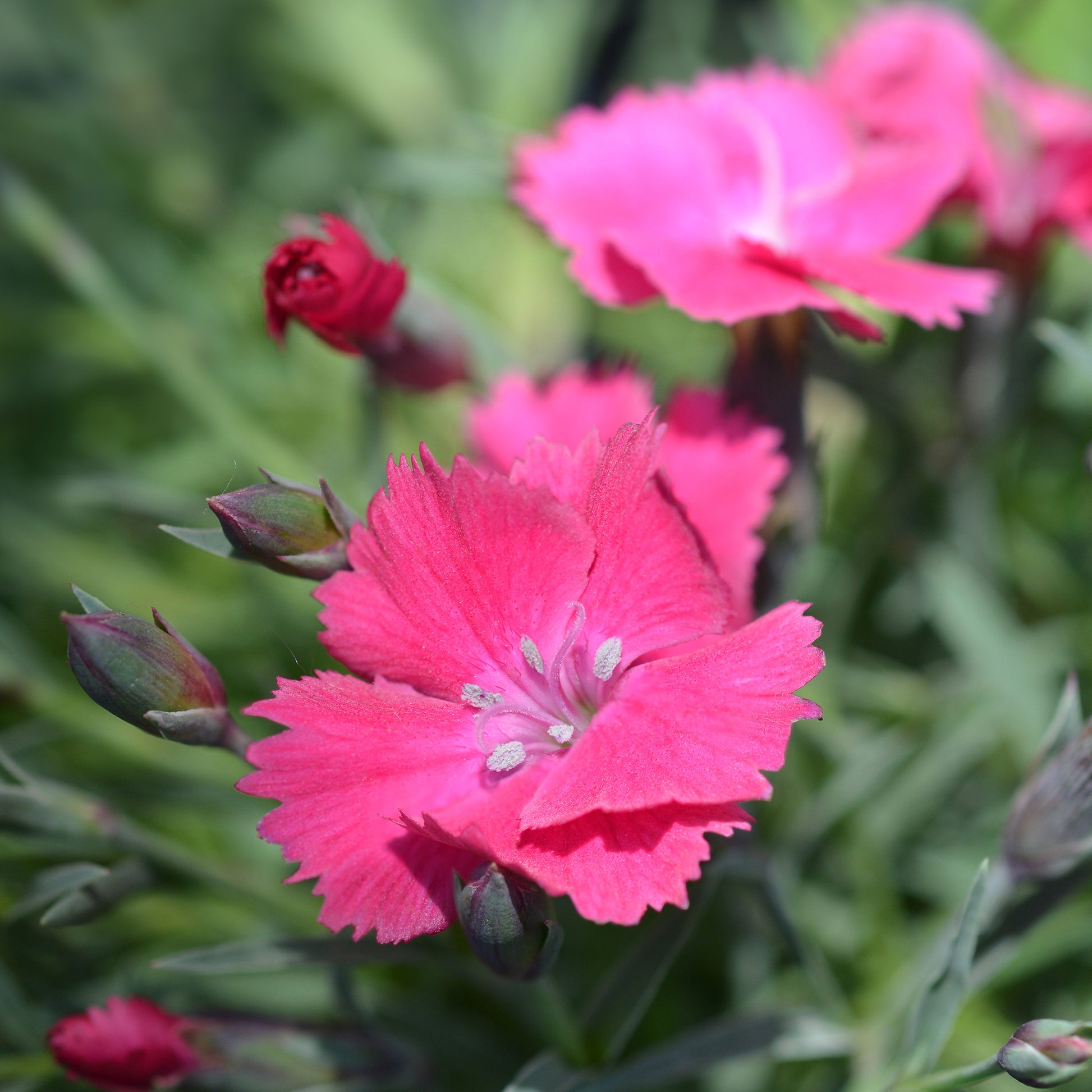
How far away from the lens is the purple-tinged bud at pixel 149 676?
46 cm

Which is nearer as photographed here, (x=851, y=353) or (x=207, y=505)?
(x=207, y=505)

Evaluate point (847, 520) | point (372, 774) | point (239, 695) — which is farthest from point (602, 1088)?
point (847, 520)

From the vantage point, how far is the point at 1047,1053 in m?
0.45

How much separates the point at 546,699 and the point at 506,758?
0.05 metres

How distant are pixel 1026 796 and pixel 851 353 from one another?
440 millimetres

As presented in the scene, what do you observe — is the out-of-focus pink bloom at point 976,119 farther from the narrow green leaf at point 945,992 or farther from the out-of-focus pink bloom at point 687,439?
the narrow green leaf at point 945,992

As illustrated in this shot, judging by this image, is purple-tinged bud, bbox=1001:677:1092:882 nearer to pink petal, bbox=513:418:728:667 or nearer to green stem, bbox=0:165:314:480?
pink petal, bbox=513:418:728:667

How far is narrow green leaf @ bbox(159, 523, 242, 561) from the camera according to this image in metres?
0.50

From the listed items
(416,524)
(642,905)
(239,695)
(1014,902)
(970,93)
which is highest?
(970,93)

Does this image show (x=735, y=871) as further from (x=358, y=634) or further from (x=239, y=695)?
(x=239, y=695)

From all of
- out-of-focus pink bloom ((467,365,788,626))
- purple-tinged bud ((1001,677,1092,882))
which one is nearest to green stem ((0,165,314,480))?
out-of-focus pink bloom ((467,365,788,626))

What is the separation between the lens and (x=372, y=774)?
467 mm

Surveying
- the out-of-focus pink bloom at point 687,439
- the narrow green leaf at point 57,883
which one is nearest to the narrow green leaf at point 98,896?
the narrow green leaf at point 57,883

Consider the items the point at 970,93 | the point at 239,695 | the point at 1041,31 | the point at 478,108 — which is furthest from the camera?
the point at 478,108
